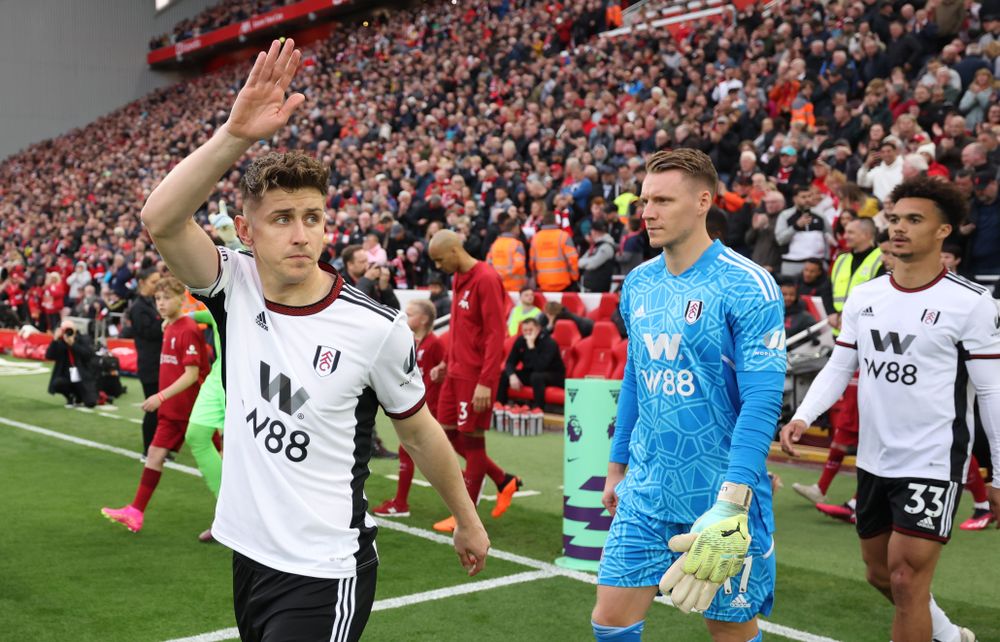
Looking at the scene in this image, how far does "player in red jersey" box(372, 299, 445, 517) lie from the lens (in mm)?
8125

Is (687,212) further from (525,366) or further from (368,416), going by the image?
(525,366)

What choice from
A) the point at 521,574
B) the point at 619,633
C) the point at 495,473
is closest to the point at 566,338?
the point at 495,473

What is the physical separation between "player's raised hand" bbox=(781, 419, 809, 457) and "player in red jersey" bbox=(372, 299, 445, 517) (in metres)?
4.08

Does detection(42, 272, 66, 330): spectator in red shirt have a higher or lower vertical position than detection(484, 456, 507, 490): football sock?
lower

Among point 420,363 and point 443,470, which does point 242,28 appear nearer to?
point 420,363

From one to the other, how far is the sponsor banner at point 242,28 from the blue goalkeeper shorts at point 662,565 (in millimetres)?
38111

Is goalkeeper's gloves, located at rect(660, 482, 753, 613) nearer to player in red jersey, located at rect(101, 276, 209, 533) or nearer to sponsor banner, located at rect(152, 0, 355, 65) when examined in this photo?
player in red jersey, located at rect(101, 276, 209, 533)

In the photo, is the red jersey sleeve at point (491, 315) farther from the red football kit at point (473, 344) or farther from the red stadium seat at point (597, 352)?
the red stadium seat at point (597, 352)

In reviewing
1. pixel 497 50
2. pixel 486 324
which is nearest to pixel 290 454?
pixel 486 324

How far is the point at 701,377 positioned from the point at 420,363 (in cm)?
497

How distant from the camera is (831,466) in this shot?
27.1ft

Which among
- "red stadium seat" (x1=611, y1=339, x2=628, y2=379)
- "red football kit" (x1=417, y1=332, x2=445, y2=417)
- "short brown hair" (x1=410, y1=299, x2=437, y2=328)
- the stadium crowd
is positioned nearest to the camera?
"short brown hair" (x1=410, y1=299, x2=437, y2=328)

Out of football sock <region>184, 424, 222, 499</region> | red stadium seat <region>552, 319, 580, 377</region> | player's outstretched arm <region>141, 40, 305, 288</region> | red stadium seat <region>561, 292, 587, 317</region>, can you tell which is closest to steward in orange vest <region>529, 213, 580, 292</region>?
red stadium seat <region>561, 292, 587, 317</region>

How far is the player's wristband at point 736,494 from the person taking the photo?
10.8 feet
